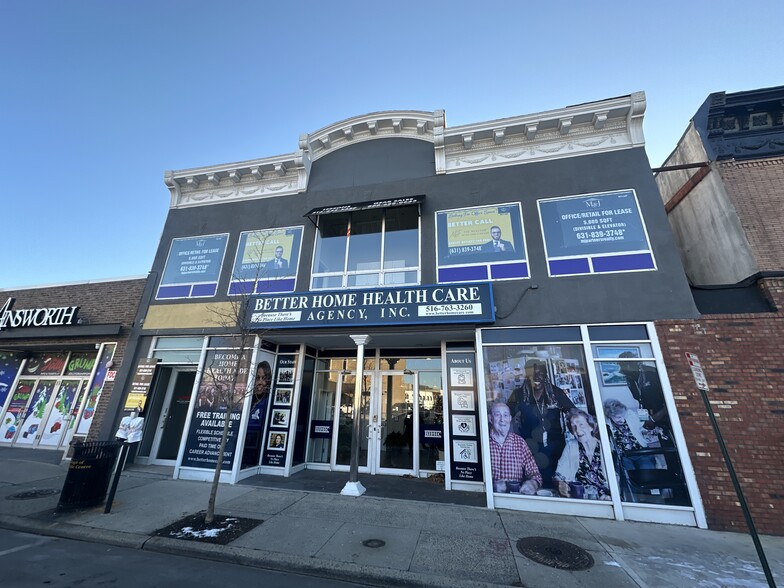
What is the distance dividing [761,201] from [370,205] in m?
8.96

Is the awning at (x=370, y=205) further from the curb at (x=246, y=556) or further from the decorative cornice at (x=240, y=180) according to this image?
the curb at (x=246, y=556)

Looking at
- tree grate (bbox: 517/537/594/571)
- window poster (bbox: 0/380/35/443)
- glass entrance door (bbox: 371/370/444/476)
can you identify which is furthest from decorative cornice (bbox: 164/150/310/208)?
tree grate (bbox: 517/537/594/571)

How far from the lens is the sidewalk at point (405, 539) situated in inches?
170

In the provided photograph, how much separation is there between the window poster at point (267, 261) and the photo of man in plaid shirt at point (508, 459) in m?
6.17

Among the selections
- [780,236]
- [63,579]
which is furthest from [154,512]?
[780,236]

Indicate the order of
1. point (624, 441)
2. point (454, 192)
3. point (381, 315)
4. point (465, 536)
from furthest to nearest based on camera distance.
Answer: point (454, 192) < point (381, 315) < point (624, 441) < point (465, 536)

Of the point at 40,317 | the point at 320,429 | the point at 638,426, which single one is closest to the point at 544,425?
the point at 638,426

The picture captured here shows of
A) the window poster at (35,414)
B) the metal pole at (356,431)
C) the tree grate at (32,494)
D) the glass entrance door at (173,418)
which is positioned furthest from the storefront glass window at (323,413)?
the window poster at (35,414)

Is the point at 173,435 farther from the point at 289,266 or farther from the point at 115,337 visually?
the point at 289,266

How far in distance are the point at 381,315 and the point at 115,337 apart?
860cm

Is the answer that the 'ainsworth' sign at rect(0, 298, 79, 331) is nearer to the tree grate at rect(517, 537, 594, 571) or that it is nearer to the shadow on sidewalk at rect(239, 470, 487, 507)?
the shadow on sidewalk at rect(239, 470, 487, 507)

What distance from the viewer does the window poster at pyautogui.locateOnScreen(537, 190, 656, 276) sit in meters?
7.69

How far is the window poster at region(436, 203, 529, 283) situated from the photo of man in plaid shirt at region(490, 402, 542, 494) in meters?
3.10

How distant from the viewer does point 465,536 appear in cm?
540
